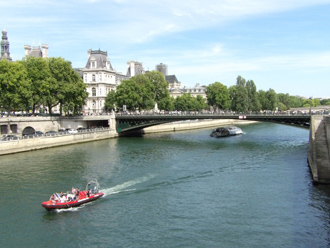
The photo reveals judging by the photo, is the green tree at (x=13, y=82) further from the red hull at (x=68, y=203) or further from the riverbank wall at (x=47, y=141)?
the red hull at (x=68, y=203)

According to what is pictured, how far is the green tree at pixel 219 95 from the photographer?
4803 inches

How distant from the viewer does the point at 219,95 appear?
122m

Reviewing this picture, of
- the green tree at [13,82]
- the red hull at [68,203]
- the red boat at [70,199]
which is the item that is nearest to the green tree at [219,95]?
the green tree at [13,82]

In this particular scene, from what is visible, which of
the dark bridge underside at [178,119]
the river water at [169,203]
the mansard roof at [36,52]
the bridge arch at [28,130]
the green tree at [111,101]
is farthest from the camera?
the mansard roof at [36,52]

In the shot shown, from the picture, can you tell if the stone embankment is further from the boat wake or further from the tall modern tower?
the tall modern tower

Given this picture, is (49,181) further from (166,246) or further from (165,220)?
(166,246)

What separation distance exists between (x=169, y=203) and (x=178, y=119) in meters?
46.0

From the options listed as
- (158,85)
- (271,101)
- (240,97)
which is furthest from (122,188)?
(271,101)

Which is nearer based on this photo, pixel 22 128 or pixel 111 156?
pixel 111 156

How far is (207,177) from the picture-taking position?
1439 inches

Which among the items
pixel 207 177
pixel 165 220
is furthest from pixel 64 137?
pixel 165 220

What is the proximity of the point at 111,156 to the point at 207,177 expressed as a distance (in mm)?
18334

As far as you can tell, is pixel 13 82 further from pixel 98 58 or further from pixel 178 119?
pixel 98 58

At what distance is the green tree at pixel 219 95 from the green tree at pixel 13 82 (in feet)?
231
